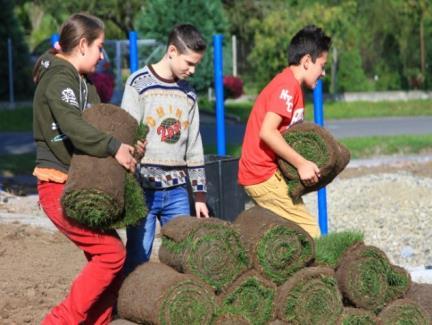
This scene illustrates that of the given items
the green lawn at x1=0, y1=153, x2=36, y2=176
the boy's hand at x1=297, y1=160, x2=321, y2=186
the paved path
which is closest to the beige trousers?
the boy's hand at x1=297, y1=160, x2=321, y2=186

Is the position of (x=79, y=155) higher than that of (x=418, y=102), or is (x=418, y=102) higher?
(x=79, y=155)

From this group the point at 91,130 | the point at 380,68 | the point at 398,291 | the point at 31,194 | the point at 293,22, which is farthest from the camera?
the point at 380,68

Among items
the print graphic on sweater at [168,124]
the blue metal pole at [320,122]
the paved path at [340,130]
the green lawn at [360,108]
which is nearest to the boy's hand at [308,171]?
the print graphic on sweater at [168,124]

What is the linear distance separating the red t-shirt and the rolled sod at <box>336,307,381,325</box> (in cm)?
103

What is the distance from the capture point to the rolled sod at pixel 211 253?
5.10 meters

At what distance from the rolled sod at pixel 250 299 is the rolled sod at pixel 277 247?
0.08 metres

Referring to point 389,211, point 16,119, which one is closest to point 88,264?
point 389,211

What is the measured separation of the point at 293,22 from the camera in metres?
32.2

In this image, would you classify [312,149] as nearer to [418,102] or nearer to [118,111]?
[118,111]

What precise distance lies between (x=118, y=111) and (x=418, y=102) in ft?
96.1

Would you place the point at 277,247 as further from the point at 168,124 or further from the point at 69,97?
the point at 69,97

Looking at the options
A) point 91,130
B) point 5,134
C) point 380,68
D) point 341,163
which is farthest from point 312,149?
point 380,68

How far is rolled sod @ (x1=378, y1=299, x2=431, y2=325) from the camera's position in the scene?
5.40 meters

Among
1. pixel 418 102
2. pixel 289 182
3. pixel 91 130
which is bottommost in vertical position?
pixel 418 102
